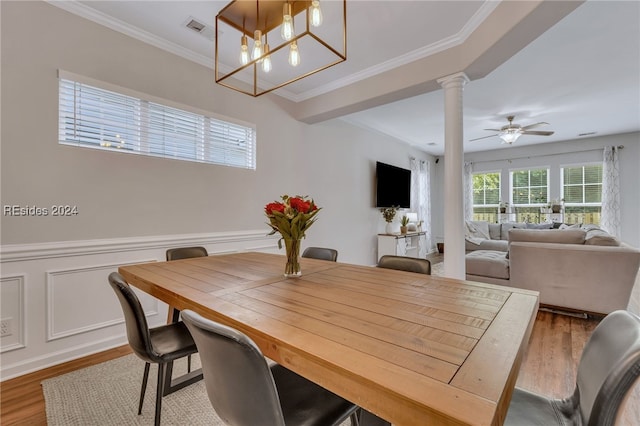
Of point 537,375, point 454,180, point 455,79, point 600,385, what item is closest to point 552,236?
point 454,180

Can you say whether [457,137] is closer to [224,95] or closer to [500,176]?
[224,95]

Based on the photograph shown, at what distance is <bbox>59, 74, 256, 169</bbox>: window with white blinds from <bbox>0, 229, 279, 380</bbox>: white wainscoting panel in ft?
2.85

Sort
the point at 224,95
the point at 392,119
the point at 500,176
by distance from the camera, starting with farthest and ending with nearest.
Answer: the point at 500,176 < the point at 392,119 < the point at 224,95

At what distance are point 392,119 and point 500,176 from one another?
13.9 feet

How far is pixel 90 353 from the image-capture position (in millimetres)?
2389

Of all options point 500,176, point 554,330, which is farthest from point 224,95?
point 500,176

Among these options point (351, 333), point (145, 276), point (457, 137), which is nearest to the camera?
point (351, 333)

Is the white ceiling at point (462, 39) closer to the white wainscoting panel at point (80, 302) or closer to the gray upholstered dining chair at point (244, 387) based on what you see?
Result: the white wainscoting panel at point (80, 302)

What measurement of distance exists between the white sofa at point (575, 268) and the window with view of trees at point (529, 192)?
4218 mm

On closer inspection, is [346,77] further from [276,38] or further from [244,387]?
[244,387]

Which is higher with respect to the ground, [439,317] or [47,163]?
[47,163]

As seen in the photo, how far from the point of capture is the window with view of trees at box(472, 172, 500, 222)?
25.0 ft

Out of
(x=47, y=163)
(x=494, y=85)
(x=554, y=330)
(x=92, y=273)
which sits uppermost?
(x=494, y=85)

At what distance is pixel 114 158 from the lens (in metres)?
2.51
